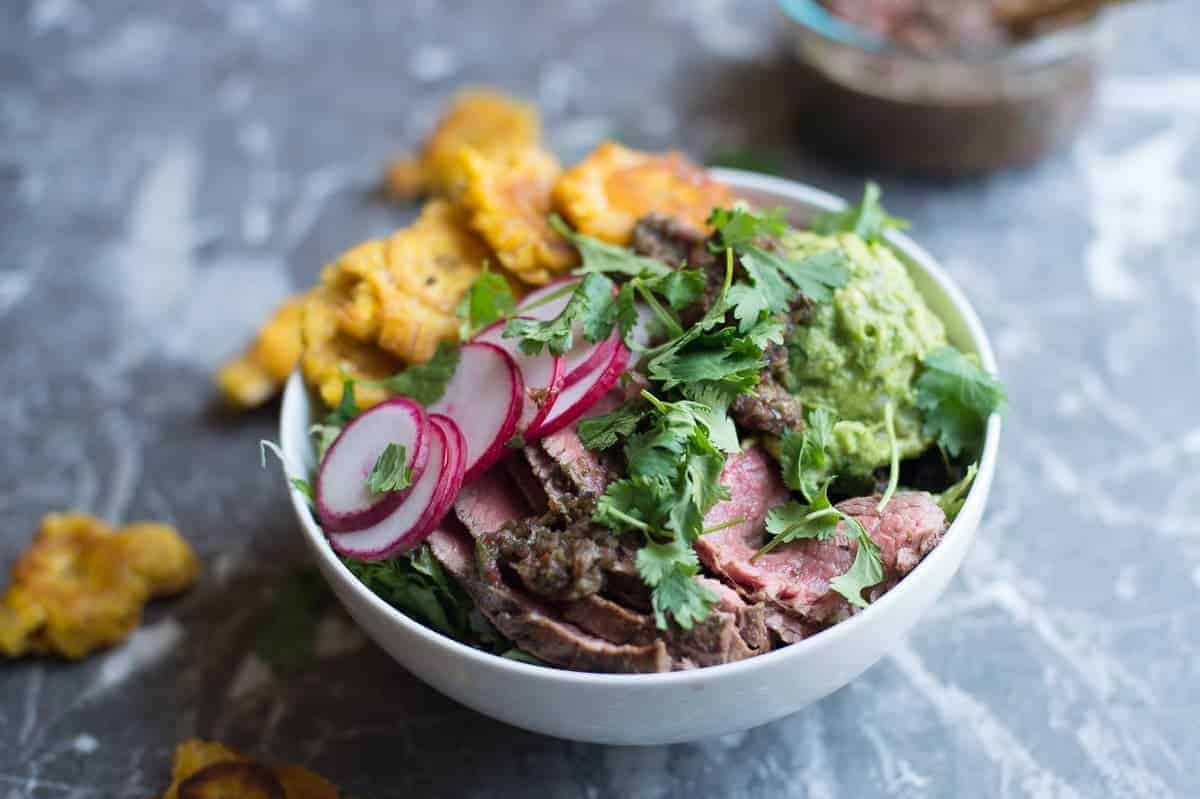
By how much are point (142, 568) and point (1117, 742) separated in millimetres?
2278

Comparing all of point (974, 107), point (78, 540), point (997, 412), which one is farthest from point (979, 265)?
point (78, 540)

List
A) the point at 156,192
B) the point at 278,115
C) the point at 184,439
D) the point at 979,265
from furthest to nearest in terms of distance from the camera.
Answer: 1. the point at 278,115
2. the point at 156,192
3. the point at 979,265
4. the point at 184,439

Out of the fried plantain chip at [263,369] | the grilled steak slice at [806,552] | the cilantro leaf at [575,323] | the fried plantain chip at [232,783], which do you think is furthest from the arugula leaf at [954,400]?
the fried plantain chip at [263,369]

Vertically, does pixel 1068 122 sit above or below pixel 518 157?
below

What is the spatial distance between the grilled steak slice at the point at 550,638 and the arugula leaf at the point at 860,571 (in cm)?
35

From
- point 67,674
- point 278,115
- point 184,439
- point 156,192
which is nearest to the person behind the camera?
point 67,674

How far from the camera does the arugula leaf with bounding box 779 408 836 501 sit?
2416mm

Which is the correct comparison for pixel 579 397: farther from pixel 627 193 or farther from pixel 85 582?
pixel 85 582

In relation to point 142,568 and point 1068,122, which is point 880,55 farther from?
point 142,568

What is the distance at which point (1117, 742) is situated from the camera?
8.75ft

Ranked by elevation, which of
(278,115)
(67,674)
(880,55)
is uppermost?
(880,55)

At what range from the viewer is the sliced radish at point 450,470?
7.79 feet

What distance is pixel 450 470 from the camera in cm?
240

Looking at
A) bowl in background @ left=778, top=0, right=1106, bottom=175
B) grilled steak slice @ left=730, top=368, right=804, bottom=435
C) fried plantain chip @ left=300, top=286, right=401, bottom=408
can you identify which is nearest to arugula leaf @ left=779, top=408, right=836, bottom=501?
grilled steak slice @ left=730, top=368, right=804, bottom=435
